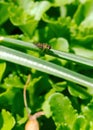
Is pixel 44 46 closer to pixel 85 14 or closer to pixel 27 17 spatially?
pixel 27 17

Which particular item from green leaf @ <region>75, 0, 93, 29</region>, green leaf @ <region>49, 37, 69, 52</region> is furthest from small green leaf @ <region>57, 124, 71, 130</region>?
green leaf @ <region>75, 0, 93, 29</region>

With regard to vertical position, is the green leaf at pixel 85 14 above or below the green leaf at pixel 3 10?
below

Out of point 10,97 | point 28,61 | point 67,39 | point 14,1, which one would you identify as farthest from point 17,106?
point 14,1

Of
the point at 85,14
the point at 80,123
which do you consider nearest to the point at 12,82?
the point at 80,123

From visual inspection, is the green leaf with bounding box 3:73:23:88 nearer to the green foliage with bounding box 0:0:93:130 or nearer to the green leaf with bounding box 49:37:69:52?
the green foliage with bounding box 0:0:93:130

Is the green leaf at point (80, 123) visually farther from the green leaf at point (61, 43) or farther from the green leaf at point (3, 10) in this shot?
the green leaf at point (3, 10)

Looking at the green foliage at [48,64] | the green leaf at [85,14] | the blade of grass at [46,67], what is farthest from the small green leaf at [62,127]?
the green leaf at [85,14]

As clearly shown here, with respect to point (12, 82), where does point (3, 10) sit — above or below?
above
